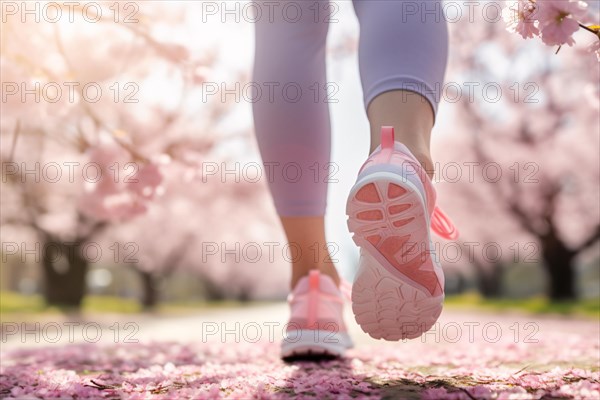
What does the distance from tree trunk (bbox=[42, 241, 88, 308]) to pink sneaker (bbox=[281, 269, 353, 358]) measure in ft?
43.6

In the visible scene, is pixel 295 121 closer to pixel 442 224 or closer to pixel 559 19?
pixel 442 224

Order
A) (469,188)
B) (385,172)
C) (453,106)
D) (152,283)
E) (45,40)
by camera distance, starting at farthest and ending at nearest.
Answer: (152,283)
(469,188)
(453,106)
(45,40)
(385,172)

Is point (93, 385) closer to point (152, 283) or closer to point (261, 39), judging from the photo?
point (261, 39)

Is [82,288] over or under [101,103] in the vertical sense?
under

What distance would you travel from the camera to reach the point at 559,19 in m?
1.27

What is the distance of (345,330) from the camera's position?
1.78 m

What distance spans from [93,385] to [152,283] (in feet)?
77.3

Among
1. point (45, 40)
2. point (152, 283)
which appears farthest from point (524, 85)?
point (152, 283)

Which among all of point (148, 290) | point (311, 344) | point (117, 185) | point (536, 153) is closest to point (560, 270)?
point (536, 153)

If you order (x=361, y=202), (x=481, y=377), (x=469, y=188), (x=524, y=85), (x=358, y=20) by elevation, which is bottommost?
(x=481, y=377)

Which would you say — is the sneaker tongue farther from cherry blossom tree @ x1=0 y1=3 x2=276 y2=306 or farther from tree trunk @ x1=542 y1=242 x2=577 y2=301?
tree trunk @ x1=542 y1=242 x2=577 y2=301

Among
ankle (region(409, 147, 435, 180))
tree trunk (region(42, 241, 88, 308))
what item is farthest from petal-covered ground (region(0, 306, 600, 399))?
tree trunk (region(42, 241, 88, 308))

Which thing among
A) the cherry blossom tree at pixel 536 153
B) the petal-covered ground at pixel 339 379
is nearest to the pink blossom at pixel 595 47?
the petal-covered ground at pixel 339 379

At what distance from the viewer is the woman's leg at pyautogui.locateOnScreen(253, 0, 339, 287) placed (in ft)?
5.48
